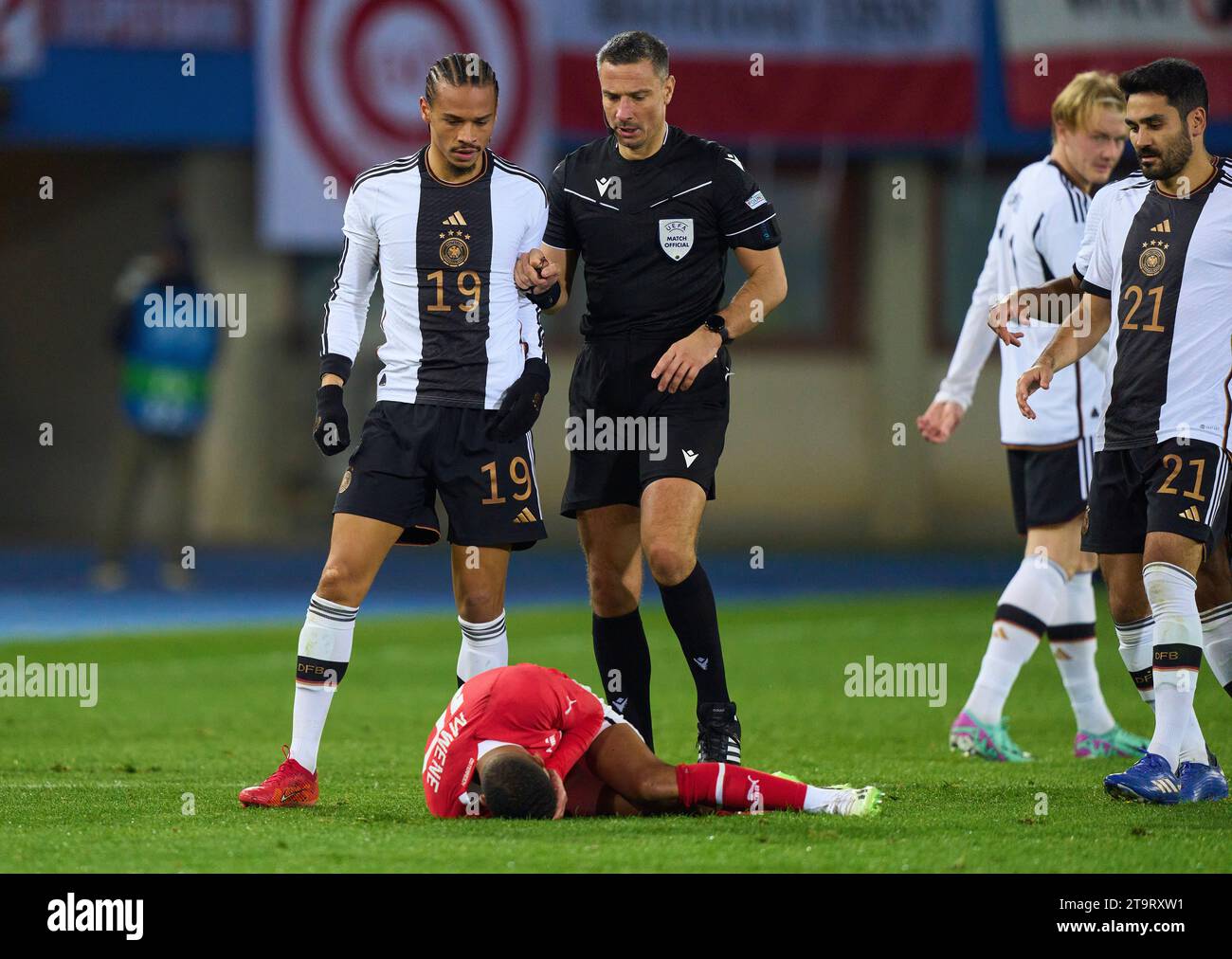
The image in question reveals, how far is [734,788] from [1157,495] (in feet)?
5.54

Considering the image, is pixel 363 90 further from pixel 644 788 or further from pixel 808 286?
pixel 644 788

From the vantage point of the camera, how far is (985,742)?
7352mm

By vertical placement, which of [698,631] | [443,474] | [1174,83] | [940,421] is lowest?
[698,631]

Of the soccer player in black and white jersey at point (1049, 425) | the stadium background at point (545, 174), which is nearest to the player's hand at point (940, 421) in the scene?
the soccer player in black and white jersey at point (1049, 425)

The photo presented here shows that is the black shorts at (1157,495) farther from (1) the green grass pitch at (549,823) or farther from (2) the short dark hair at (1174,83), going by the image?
(2) the short dark hair at (1174,83)

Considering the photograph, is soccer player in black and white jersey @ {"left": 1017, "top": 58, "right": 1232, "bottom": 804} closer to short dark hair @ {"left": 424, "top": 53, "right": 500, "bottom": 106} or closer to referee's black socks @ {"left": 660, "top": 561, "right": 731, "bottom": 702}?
referee's black socks @ {"left": 660, "top": 561, "right": 731, "bottom": 702}

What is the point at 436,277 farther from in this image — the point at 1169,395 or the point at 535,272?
the point at 1169,395

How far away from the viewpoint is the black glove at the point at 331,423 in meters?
5.94

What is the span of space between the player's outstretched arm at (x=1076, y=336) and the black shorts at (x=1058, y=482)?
1.05 metres

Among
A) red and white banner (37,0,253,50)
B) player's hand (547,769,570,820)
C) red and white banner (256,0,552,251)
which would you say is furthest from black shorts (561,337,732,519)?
red and white banner (37,0,253,50)

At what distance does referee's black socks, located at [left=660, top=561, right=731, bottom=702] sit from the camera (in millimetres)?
6211

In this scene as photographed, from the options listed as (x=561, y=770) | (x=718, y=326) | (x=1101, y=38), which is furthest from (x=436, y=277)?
(x=1101, y=38)

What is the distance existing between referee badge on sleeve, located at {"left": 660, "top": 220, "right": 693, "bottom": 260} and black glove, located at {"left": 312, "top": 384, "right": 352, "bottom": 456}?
3.96 ft

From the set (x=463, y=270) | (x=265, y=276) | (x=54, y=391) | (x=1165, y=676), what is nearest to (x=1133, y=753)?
(x=1165, y=676)
